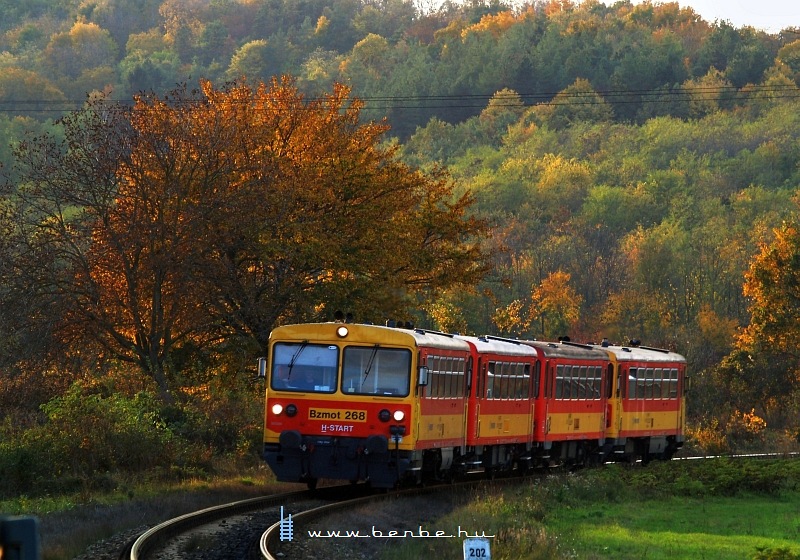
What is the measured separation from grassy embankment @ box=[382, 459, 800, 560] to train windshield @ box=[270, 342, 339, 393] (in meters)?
3.14

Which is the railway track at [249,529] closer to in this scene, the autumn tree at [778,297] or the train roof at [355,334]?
the train roof at [355,334]

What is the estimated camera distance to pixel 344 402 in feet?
76.8

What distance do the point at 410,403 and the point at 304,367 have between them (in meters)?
1.91

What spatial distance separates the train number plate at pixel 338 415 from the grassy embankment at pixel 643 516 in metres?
2.26

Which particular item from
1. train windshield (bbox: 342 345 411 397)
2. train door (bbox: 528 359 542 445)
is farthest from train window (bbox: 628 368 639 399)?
train windshield (bbox: 342 345 411 397)

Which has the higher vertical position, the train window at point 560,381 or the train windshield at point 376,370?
the train windshield at point 376,370

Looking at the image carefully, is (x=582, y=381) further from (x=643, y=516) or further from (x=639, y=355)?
(x=643, y=516)

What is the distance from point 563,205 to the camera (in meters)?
133

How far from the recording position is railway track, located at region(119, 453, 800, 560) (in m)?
16.5

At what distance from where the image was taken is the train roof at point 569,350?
102 feet

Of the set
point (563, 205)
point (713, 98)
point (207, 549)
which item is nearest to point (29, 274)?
point (207, 549)

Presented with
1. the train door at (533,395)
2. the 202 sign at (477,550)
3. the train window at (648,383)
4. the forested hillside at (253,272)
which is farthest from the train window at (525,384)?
the 202 sign at (477,550)

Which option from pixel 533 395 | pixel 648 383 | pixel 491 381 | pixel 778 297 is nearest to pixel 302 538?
pixel 491 381

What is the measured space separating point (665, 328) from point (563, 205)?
159 feet
